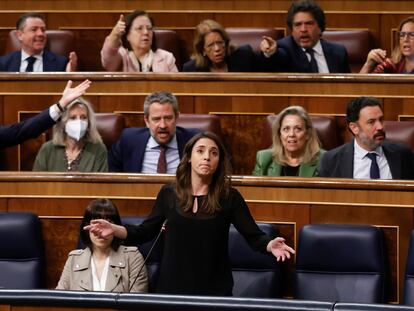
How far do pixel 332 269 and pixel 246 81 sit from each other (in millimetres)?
645

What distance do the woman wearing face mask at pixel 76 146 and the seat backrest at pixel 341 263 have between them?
529 mm

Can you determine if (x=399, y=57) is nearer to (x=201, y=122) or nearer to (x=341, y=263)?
(x=201, y=122)

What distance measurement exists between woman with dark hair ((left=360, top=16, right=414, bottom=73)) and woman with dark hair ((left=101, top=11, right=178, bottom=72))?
1.45 feet

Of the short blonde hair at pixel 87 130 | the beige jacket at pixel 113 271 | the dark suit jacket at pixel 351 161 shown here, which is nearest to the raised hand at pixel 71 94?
the short blonde hair at pixel 87 130

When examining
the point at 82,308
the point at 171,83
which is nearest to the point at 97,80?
the point at 171,83

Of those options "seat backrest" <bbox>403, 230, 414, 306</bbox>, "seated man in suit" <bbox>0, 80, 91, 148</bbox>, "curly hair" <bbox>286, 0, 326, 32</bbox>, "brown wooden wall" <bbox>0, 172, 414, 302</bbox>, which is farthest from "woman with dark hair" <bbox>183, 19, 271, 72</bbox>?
"seat backrest" <bbox>403, 230, 414, 306</bbox>

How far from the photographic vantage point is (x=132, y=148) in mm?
2246

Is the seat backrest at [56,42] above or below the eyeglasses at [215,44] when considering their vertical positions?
above

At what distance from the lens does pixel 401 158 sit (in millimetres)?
2090

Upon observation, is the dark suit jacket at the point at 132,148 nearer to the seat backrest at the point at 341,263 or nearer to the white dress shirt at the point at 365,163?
the white dress shirt at the point at 365,163

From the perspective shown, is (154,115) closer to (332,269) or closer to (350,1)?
(332,269)

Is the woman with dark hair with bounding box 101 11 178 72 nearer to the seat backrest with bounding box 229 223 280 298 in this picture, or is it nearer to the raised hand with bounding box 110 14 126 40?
the raised hand with bounding box 110 14 126 40

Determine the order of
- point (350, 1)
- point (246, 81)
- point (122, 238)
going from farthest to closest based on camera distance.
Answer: point (350, 1) < point (246, 81) < point (122, 238)

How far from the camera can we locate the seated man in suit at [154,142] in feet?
7.29
